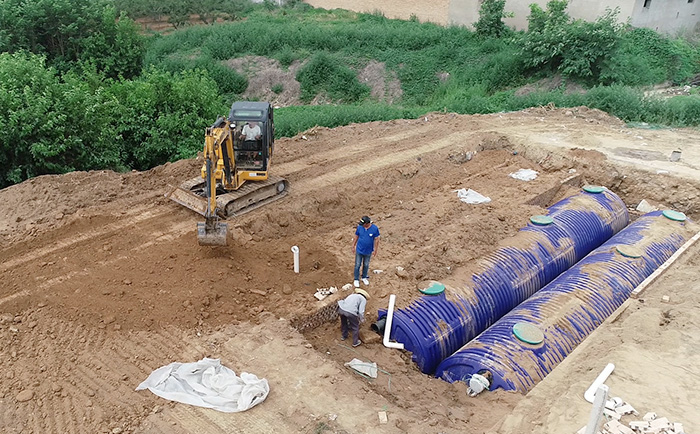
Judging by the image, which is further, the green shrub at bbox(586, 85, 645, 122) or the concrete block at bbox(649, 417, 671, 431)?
the green shrub at bbox(586, 85, 645, 122)

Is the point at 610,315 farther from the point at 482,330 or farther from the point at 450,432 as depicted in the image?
the point at 450,432

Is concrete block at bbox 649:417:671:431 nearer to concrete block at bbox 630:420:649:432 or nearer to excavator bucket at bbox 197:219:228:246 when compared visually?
concrete block at bbox 630:420:649:432

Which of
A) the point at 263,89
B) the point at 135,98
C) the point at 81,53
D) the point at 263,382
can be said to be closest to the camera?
the point at 263,382

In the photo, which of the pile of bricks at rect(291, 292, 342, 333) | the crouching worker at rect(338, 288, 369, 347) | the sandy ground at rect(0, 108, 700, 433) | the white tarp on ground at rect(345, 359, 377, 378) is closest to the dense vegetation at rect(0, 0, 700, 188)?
the sandy ground at rect(0, 108, 700, 433)

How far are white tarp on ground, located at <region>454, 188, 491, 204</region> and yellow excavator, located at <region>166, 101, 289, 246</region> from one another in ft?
15.4

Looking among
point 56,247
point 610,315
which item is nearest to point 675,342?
point 610,315

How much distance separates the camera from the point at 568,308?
959cm

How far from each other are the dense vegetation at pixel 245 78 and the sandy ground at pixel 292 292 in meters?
2.09

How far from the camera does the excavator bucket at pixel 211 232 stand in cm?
1059

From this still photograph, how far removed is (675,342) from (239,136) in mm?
9676

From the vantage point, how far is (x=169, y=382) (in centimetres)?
753

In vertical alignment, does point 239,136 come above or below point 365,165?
above

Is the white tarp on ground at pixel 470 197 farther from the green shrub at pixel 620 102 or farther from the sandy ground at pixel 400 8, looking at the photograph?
the sandy ground at pixel 400 8

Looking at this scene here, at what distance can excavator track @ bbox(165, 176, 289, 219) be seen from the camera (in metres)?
12.2
